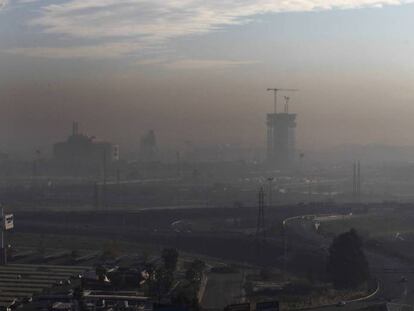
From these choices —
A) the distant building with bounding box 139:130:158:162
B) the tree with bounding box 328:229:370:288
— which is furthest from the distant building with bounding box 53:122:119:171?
the tree with bounding box 328:229:370:288

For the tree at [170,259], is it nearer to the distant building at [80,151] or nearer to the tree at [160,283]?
the tree at [160,283]

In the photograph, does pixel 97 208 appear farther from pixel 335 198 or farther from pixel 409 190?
pixel 409 190

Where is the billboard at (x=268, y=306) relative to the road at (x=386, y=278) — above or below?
above

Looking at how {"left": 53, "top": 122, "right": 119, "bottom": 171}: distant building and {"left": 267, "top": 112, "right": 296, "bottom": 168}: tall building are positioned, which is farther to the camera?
{"left": 267, "top": 112, "right": 296, "bottom": 168}: tall building

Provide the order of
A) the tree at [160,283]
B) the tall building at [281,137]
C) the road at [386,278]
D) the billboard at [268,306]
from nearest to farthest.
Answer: the billboard at [268,306] → the road at [386,278] → the tree at [160,283] → the tall building at [281,137]

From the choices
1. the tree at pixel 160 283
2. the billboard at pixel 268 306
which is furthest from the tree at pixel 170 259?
the billboard at pixel 268 306

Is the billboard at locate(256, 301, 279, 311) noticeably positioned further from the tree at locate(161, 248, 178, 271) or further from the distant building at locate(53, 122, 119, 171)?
the distant building at locate(53, 122, 119, 171)


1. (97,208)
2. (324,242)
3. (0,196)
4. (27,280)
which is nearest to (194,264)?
(27,280)
